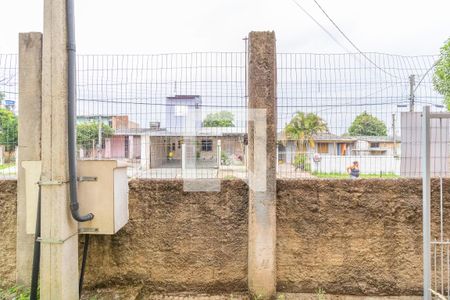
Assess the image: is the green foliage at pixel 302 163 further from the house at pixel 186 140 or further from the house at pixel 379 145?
the house at pixel 379 145

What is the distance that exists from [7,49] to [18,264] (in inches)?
94.1

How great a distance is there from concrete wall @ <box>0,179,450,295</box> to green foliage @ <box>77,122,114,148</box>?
66 centimetres

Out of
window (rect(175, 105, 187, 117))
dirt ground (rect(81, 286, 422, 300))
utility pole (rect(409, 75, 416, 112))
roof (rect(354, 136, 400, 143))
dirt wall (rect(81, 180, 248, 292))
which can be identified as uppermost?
utility pole (rect(409, 75, 416, 112))

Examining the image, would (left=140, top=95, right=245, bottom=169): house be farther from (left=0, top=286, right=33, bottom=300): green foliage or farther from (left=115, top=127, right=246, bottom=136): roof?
(left=0, top=286, right=33, bottom=300): green foliage

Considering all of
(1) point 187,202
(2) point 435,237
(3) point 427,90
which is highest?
(3) point 427,90

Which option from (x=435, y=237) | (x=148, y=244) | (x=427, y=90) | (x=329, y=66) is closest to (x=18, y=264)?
(x=148, y=244)

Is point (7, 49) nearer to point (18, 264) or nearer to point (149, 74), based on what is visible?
point (149, 74)

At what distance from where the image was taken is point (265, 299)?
2963 mm

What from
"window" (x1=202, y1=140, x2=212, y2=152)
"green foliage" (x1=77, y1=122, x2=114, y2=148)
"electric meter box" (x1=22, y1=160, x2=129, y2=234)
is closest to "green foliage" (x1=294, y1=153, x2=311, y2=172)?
"window" (x1=202, y1=140, x2=212, y2=152)

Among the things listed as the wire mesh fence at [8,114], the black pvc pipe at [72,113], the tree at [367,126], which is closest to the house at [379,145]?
the tree at [367,126]

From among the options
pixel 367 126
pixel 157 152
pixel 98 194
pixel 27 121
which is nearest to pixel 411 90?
pixel 367 126

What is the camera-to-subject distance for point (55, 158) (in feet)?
7.38

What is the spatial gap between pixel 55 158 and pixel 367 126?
3459 mm

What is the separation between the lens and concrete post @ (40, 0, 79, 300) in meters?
2.22
